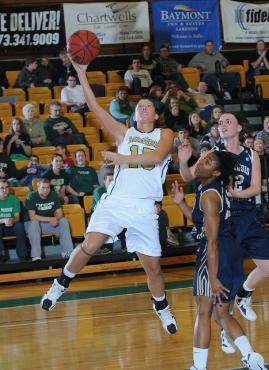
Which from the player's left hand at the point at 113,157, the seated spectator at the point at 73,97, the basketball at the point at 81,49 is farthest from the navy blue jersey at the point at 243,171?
the seated spectator at the point at 73,97

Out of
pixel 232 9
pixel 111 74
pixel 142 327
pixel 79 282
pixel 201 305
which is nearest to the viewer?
pixel 201 305

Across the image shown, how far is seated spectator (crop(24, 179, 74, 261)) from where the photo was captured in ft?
36.8

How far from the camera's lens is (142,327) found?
8.25 meters

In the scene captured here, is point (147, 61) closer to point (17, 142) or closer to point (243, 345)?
point (17, 142)

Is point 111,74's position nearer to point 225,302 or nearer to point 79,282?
point 79,282

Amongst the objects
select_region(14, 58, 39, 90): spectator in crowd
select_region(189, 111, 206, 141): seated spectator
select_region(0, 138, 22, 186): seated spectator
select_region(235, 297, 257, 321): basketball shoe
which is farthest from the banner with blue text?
select_region(235, 297, 257, 321): basketball shoe

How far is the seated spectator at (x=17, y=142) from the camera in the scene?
12.3 metres

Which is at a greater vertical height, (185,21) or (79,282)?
(185,21)

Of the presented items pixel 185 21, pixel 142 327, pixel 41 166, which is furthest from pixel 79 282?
pixel 185 21

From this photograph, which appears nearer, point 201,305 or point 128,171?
point 201,305

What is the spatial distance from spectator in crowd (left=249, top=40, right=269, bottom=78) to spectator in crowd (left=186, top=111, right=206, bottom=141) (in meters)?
2.86

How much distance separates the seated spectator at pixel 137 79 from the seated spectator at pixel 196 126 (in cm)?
142

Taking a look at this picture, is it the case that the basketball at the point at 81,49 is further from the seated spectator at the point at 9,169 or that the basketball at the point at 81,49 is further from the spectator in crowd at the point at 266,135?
the spectator in crowd at the point at 266,135

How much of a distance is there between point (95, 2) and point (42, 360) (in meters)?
10.4
